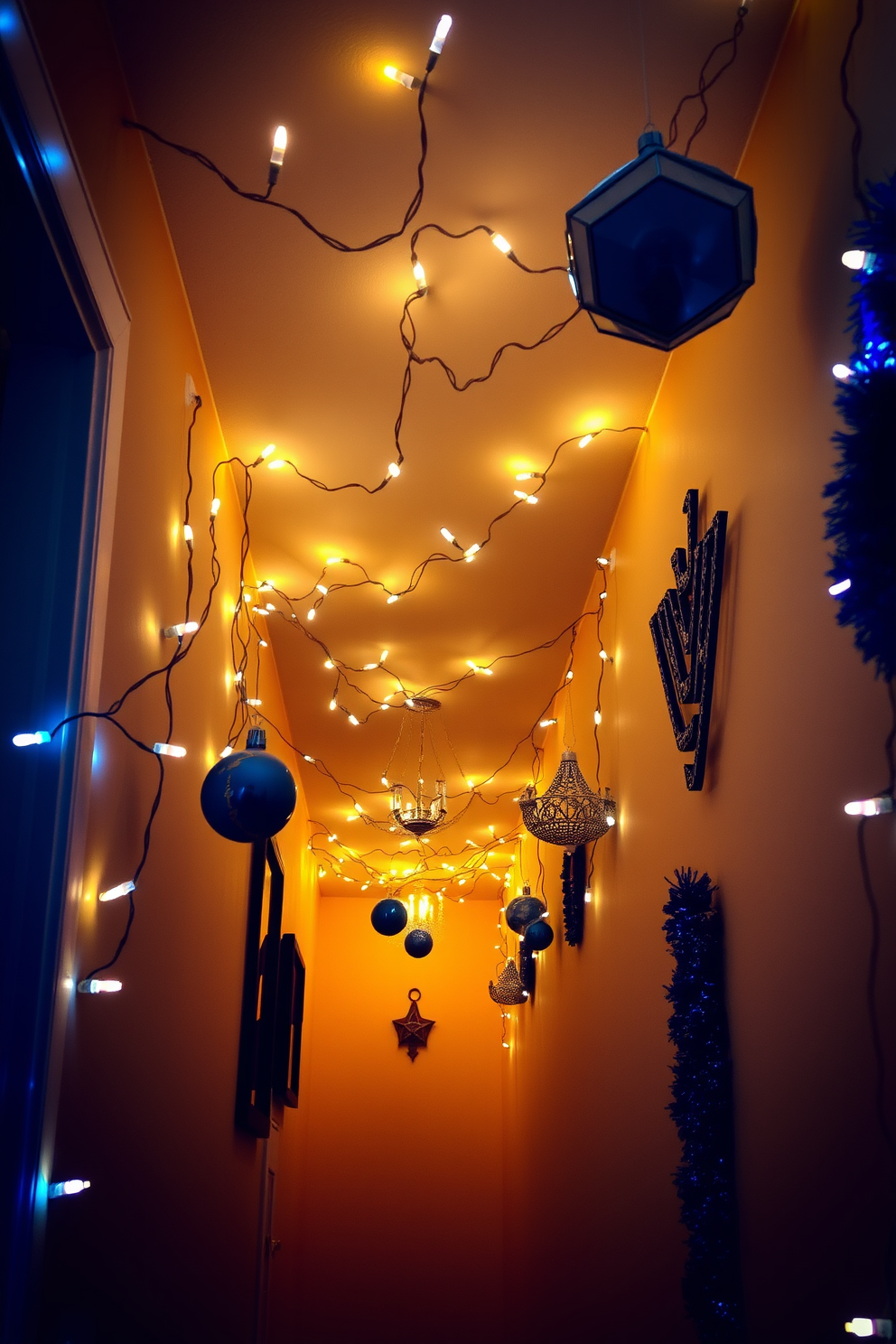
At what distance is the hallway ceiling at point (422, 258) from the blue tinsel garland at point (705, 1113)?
1744 millimetres

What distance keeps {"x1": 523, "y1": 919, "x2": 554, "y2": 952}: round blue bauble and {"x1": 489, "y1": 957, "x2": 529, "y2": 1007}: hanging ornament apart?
1.49 m

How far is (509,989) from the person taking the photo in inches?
260

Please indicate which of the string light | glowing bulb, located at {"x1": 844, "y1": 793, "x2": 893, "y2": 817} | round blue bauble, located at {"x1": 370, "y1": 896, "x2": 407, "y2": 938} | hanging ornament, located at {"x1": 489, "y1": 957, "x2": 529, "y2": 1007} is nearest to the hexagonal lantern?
glowing bulb, located at {"x1": 844, "y1": 793, "x2": 893, "y2": 817}

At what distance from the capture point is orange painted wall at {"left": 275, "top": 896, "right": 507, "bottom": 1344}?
7867 millimetres

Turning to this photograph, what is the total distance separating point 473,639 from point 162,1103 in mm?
2852

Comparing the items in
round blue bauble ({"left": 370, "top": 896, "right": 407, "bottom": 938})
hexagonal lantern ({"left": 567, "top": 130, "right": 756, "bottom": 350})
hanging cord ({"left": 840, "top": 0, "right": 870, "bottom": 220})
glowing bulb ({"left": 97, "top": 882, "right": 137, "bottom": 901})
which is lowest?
glowing bulb ({"left": 97, "top": 882, "right": 137, "bottom": 901})

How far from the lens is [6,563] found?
72.7 inches

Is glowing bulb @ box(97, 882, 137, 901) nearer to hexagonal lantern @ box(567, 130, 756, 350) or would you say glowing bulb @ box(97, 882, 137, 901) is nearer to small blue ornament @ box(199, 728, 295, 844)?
small blue ornament @ box(199, 728, 295, 844)

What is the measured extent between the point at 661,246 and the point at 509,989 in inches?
225

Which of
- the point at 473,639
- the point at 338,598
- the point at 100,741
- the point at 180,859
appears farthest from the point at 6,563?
the point at 473,639

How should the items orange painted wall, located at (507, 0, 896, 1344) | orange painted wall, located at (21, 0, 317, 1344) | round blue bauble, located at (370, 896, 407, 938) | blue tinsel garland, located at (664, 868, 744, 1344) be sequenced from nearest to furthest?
1. orange painted wall, located at (507, 0, 896, 1344)
2. orange painted wall, located at (21, 0, 317, 1344)
3. blue tinsel garland, located at (664, 868, 744, 1344)
4. round blue bauble, located at (370, 896, 407, 938)

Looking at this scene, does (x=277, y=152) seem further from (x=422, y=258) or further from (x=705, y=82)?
(x=705, y=82)

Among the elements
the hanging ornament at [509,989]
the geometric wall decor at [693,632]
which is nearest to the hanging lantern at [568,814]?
the geometric wall decor at [693,632]

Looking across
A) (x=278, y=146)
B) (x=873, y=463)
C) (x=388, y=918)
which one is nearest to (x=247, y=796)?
(x=873, y=463)
